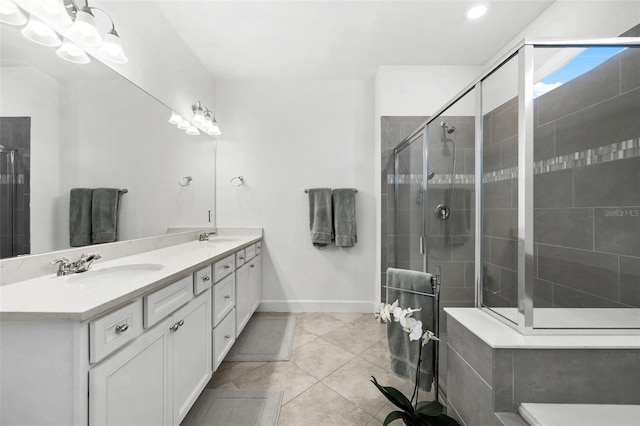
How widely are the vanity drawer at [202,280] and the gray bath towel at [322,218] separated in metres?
1.34

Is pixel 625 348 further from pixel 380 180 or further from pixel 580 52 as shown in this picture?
pixel 380 180

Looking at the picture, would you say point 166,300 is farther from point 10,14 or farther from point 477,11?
point 477,11

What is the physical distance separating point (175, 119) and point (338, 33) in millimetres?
1549

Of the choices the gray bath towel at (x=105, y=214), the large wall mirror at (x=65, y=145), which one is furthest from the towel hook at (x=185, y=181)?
the gray bath towel at (x=105, y=214)

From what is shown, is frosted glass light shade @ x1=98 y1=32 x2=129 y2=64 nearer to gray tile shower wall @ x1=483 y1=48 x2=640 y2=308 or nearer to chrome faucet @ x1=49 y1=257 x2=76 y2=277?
chrome faucet @ x1=49 y1=257 x2=76 y2=277

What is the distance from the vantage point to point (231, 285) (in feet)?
6.04

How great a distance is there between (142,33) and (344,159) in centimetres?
193

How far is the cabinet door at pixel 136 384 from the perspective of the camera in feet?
2.47

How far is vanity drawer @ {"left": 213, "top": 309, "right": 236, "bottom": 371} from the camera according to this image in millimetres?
1524

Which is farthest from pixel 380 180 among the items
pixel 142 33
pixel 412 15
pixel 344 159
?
pixel 142 33

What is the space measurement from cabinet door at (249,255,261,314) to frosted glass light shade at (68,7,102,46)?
1.80 metres

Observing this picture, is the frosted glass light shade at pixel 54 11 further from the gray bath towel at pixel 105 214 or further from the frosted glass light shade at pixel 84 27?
the gray bath towel at pixel 105 214

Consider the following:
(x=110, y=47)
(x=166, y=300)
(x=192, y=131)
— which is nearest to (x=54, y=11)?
(x=110, y=47)

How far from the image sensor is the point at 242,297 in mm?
2096
